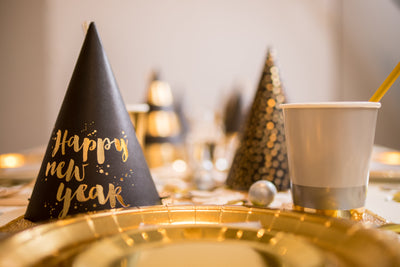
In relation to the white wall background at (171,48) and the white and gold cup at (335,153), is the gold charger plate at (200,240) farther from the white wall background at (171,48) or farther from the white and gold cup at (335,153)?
the white wall background at (171,48)

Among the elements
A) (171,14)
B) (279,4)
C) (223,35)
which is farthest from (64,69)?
(279,4)

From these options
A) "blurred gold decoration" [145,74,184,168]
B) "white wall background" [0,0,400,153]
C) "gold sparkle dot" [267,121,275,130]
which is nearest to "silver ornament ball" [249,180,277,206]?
"gold sparkle dot" [267,121,275,130]

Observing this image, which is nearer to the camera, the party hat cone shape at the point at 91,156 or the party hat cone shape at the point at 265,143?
the party hat cone shape at the point at 91,156

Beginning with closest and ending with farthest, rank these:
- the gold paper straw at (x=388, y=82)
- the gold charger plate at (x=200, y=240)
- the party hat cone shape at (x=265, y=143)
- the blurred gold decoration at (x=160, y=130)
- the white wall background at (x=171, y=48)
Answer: the gold charger plate at (x=200, y=240)
the gold paper straw at (x=388, y=82)
the party hat cone shape at (x=265, y=143)
the blurred gold decoration at (x=160, y=130)
the white wall background at (x=171, y=48)

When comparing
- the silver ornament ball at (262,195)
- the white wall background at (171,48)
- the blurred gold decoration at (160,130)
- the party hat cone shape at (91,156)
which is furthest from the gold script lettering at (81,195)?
the white wall background at (171,48)

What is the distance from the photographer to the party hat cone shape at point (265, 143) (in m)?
0.49

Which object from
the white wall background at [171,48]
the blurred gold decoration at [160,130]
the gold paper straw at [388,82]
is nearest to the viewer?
the gold paper straw at [388,82]

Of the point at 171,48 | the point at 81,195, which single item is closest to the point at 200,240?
the point at 81,195

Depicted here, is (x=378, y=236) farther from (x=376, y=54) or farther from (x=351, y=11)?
(x=351, y=11)

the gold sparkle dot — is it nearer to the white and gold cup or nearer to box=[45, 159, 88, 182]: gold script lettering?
the white and gold cup

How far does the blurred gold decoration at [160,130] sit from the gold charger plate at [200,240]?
619 mm

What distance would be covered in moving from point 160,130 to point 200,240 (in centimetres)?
68

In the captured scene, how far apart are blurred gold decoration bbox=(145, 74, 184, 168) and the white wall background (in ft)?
4.72

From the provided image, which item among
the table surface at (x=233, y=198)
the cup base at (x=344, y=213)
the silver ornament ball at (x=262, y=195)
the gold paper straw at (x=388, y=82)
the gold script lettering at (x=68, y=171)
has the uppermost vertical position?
the gold paper straw at (x=388, y=82)
